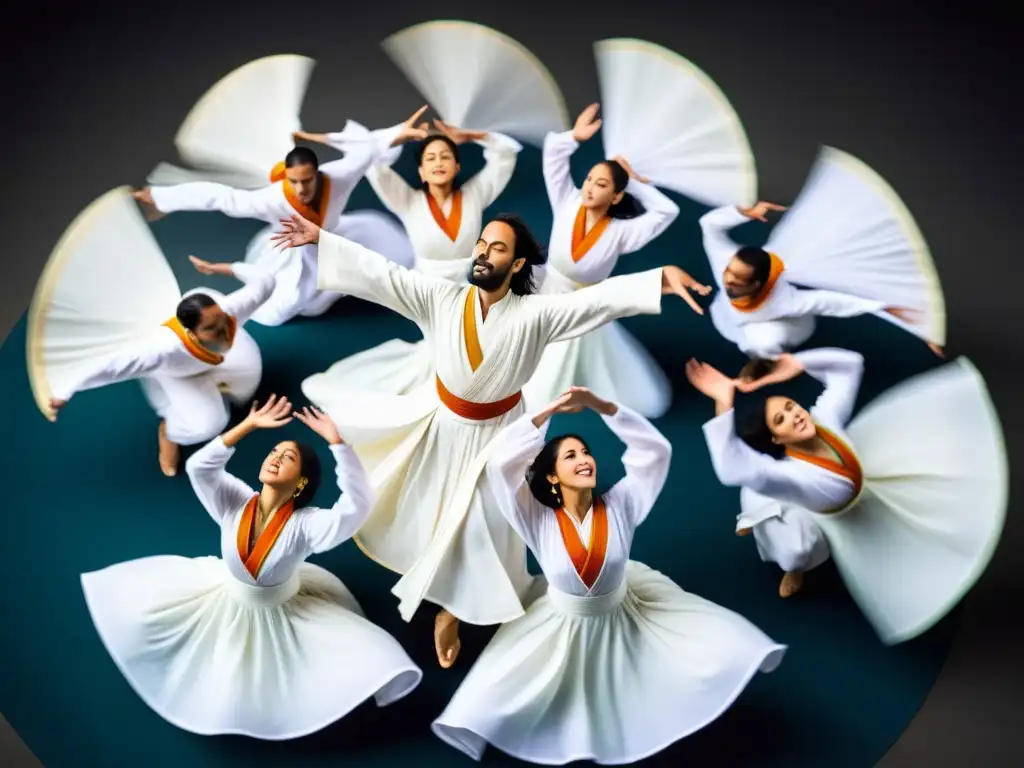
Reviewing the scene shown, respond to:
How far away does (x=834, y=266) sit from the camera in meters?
5.57

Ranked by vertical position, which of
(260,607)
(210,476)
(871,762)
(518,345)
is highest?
(518,345)

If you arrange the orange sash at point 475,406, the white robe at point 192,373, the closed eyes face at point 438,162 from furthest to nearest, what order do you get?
the closed eyes face at point 438,162 < the white robe at point 192,373 < the orange sash at point 475,406

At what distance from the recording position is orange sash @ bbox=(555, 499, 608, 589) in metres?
4.29

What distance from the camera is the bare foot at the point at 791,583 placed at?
4.82 m

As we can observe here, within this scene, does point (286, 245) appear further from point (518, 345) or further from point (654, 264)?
point (654, 264)

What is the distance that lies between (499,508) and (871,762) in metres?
1.31

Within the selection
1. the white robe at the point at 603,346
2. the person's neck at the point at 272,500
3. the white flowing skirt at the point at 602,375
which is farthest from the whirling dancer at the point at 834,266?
the person's neck at the point at 272,500

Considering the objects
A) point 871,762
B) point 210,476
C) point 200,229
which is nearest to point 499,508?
point 210,476

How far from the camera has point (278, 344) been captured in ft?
18.7

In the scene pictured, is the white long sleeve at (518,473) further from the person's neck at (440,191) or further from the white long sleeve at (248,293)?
the person's neck at (440,191)

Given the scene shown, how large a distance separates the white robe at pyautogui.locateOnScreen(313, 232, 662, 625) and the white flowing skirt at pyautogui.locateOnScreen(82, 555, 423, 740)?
0.23 m

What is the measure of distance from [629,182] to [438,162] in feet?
2.32

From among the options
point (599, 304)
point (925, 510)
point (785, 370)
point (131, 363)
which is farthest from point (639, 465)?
point (131, 363)

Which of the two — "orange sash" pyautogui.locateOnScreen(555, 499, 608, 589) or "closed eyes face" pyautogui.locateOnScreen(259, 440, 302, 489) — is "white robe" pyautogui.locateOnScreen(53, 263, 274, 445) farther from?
"orange sash" pyautogui.locateOnScreen(555, 499, 608, 589)
